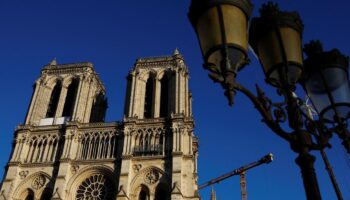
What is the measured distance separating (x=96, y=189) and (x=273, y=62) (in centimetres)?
2766

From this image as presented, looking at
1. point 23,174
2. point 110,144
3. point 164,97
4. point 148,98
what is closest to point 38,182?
point 23,174

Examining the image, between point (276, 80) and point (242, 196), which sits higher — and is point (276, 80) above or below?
below

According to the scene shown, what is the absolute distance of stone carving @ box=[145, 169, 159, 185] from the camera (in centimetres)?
2884

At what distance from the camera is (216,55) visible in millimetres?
4078

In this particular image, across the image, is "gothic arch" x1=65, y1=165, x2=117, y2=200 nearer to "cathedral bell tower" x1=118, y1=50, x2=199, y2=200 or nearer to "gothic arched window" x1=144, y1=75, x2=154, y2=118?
"cathedral bell tower" x1=118, y1=50, x2=199, y2=200

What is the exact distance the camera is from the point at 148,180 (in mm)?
28984

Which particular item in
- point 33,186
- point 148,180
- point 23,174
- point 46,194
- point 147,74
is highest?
point 147,74

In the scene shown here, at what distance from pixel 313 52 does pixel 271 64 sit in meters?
1.02

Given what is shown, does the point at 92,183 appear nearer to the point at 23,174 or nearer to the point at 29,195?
the point at 29,195

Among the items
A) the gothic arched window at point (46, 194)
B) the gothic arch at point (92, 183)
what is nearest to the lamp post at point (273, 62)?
the gothic arch at point (92, 183)

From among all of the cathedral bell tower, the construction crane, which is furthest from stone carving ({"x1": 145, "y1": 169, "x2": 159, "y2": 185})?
the construction crane

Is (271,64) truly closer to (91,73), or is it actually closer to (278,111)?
(278,111)

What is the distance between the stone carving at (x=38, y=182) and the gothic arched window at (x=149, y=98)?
32.2 feet

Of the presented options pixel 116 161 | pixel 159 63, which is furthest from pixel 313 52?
→ pixel 159 63
